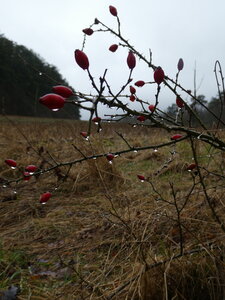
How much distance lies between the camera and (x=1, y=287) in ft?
4.69

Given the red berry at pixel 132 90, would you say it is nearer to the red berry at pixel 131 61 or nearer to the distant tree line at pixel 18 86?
the red berry at pixel 131 61

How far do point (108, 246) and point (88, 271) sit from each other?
289 mm

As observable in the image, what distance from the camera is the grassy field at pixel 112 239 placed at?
1222mm

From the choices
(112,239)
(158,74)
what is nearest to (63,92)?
(158,74)

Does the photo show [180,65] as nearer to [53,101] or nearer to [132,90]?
[132,90]

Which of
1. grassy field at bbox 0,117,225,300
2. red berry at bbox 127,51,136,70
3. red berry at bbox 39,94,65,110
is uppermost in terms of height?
red berry at bbox 127,51,136,70

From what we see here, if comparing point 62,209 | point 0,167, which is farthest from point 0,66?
point 62,209

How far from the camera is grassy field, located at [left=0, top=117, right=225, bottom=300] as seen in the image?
1222mm

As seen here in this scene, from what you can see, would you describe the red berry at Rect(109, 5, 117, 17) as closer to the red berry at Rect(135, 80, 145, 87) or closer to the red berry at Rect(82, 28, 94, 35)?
the red berry at Rect(82, 28, 94, 35)

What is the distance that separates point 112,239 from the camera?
73.5 inches

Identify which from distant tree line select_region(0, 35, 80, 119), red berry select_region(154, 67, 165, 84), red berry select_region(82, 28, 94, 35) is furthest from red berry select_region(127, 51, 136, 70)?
distant tree line select_region(0, 35, 80, 119)

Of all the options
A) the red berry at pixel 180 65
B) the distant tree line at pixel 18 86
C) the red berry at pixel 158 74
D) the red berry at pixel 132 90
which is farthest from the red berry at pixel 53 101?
the distant tree line at pixel 18 86

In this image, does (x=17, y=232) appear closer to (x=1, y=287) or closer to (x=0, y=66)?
(x=1, y=287)

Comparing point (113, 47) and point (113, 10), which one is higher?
point (113, 10)
